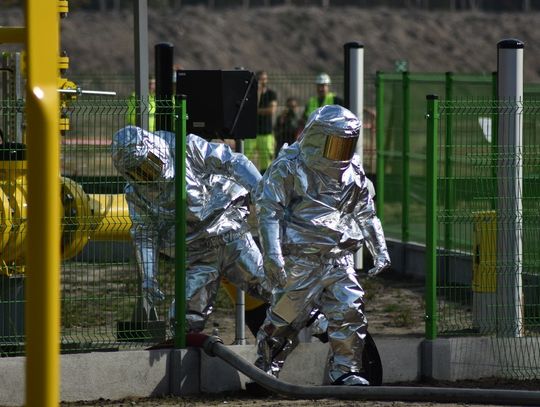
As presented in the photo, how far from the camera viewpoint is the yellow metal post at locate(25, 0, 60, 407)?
274 centimetres

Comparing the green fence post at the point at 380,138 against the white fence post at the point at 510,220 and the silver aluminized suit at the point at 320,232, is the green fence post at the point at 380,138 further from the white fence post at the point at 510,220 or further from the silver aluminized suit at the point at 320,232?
the silver aluminized suit at the point at 320,232

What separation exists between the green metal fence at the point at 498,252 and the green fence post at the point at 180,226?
62.0 inches

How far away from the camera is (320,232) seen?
7.39 m

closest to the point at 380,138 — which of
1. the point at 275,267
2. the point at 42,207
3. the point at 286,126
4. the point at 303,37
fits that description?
the point at 286,126

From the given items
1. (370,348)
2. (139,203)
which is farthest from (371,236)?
(139,203)

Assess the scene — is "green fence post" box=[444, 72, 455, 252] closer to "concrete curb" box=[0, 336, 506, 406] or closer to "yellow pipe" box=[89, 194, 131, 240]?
"concrete curb" box=[0, 336, 506, 406]

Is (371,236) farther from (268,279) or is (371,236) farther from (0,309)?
(0,309)

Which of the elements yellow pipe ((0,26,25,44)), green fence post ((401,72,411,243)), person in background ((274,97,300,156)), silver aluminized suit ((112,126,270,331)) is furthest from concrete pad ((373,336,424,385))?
person in background ((274,97,300,156))

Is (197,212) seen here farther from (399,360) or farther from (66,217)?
(399,360)

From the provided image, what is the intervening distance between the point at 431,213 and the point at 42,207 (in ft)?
17.9

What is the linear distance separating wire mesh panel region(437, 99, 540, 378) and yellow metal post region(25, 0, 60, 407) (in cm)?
555

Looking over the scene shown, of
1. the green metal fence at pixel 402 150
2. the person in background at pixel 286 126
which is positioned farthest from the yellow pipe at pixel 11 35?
the person in background at pixel 286 126

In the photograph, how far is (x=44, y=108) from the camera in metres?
2.74

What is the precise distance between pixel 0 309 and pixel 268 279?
1.64m
